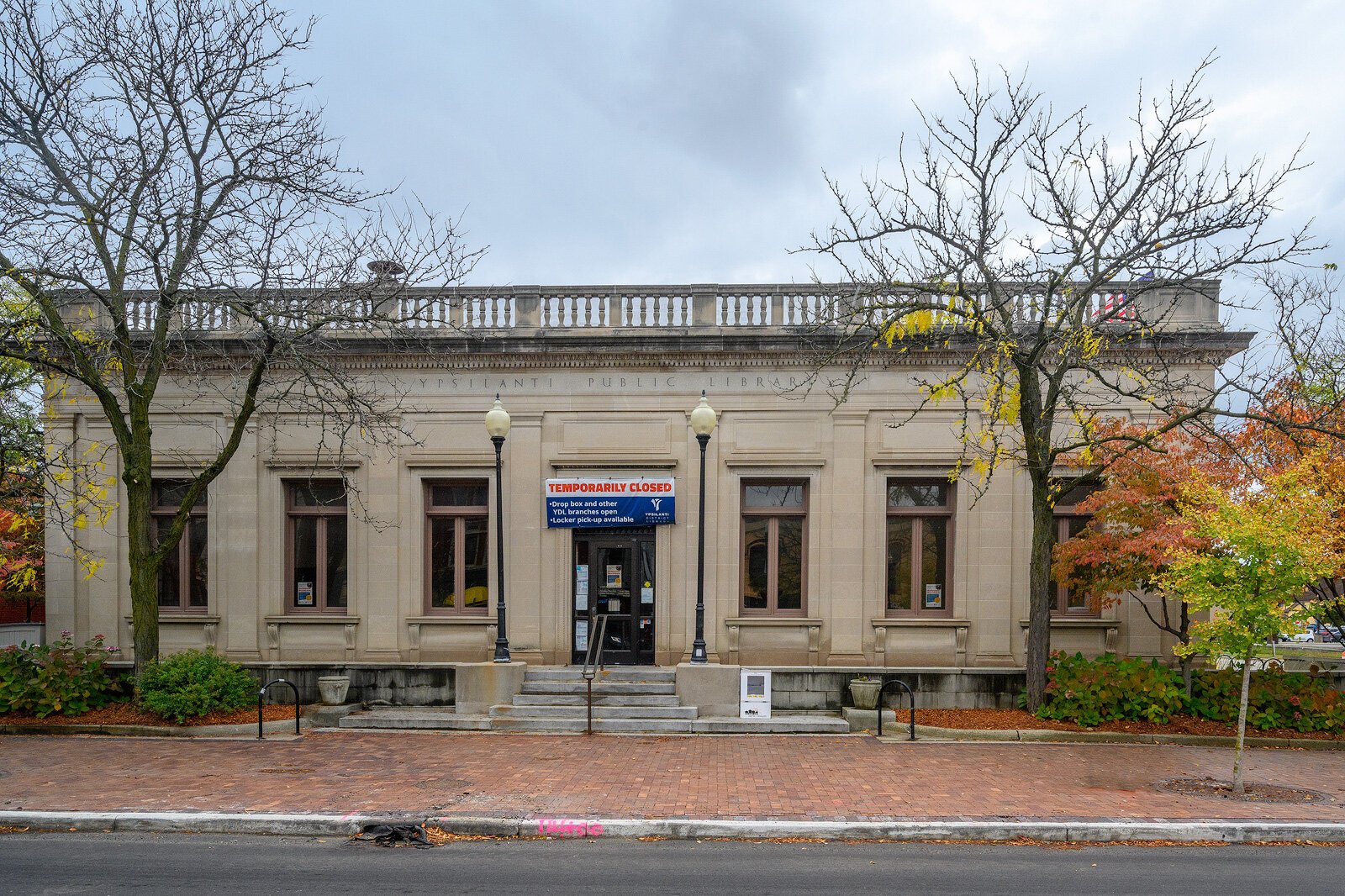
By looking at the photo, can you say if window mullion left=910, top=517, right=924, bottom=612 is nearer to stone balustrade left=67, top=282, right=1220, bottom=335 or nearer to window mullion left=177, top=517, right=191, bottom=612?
stone balustrade left=67, top=282, right=1220, bottom=335

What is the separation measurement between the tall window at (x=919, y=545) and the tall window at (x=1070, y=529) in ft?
6.85

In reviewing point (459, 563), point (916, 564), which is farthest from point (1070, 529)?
point (459, 563)

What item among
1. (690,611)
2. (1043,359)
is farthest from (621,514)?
(1043,359)

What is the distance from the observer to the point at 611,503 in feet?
54.7

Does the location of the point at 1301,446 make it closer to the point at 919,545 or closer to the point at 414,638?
the point at 919,545

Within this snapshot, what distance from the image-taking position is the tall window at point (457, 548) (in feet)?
56.0

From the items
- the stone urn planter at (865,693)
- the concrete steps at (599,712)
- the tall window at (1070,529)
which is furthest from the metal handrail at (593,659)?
the tall window at (1070,529)

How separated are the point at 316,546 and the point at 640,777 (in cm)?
922

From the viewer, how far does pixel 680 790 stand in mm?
10547

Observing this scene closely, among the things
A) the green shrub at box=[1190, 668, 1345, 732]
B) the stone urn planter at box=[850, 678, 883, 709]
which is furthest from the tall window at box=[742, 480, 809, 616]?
the green shrub at box=[1190, 668, 1345, 732]

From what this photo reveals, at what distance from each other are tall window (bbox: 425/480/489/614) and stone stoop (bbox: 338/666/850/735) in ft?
7.20

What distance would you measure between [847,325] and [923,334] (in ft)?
7.97

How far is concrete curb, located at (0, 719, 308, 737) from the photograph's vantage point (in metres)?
13.8

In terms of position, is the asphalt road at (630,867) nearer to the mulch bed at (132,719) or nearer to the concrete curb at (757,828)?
the concrete curb at (757,828)
